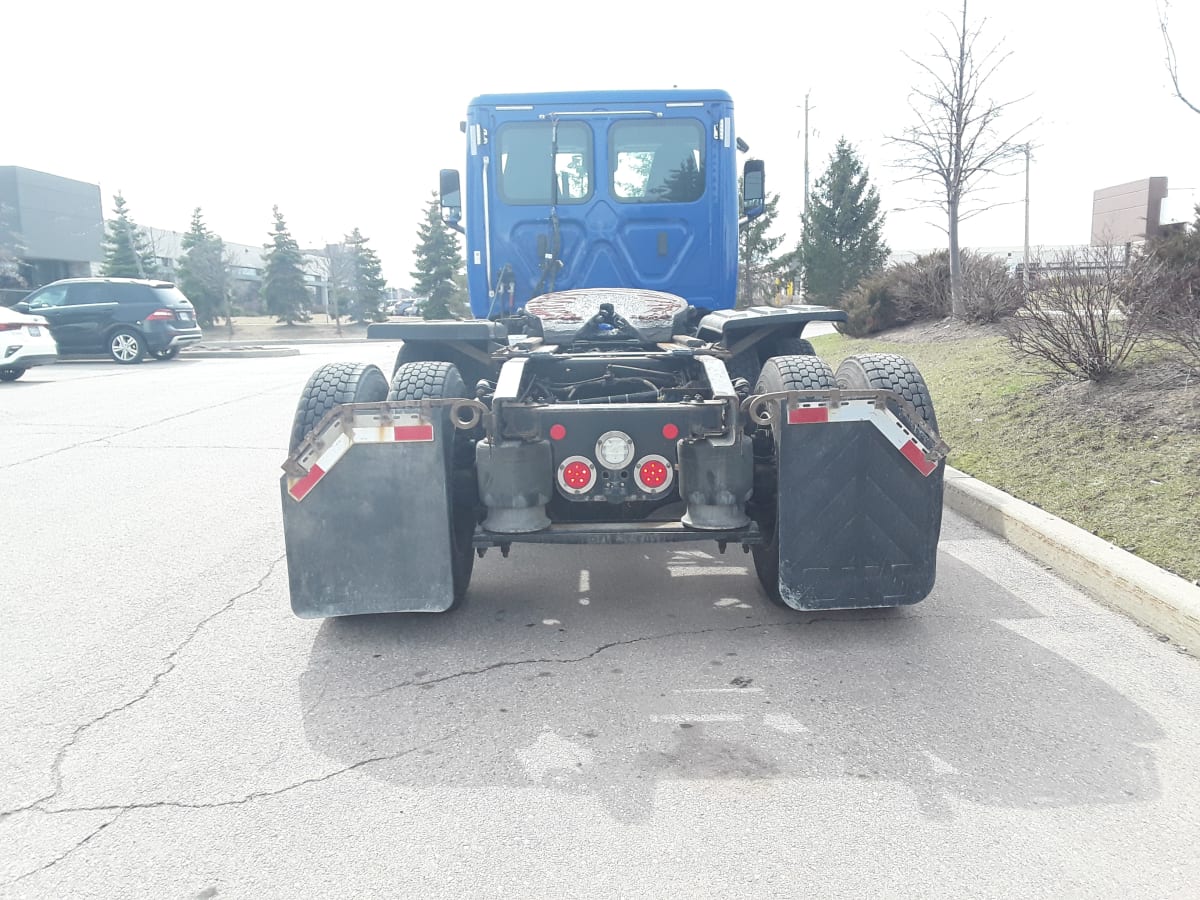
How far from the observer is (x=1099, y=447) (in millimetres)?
6430

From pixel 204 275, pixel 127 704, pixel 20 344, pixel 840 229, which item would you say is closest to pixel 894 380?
pixel 127 704

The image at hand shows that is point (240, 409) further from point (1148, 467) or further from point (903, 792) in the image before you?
point (903, 792)

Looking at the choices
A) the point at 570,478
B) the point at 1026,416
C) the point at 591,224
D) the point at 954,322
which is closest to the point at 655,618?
the point at 570,478

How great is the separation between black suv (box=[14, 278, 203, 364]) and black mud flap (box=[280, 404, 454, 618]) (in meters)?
19.7

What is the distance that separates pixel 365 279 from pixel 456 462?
57.3m

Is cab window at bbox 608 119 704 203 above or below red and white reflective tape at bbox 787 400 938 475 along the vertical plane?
above

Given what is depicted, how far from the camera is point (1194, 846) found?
257cm

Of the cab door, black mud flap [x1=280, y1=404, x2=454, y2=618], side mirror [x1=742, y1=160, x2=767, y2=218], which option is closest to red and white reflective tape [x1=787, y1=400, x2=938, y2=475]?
black mud flap [x1=280, y1=404, x2=454, y2=618]

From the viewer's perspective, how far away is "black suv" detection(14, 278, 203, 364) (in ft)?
69.4

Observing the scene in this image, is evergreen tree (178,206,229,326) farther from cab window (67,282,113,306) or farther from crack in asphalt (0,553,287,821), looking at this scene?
crack in asphalt (0,553,287,821)

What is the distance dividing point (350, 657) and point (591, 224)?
12.0 feet

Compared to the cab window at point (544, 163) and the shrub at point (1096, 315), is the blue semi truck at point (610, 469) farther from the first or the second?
the shrub at point (1096, 315)

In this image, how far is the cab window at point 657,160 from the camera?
649 cm

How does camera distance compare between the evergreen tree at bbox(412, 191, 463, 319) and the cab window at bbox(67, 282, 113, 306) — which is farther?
the evergreen tree at bbox(412, 191, 463, 319)
